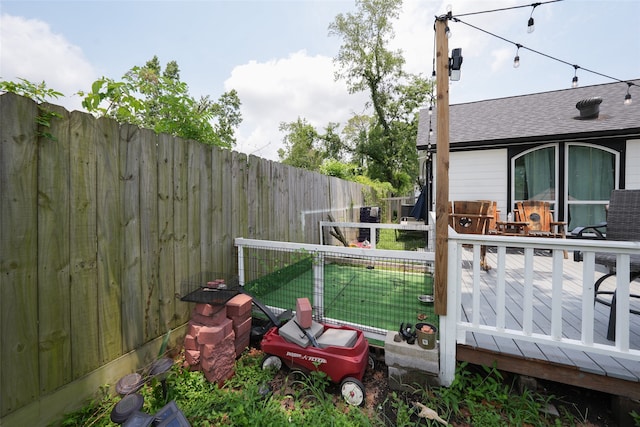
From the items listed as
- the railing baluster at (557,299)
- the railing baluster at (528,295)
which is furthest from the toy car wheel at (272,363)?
the railing baluster at (557,299)

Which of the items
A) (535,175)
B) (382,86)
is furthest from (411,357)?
(382,86)

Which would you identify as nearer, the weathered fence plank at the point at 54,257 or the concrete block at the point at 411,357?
the weathered fence plank at the point at 54,257

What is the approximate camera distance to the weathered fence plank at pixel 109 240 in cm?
190

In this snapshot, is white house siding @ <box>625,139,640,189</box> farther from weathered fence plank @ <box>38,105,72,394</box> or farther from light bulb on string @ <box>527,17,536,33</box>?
weathered fence plank @ <box>38,105,72,394</box>

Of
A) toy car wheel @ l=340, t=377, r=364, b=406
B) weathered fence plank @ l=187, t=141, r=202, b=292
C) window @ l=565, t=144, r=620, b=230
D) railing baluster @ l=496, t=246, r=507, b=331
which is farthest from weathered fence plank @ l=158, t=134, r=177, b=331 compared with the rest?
window @ l=565, t=144, r=620, b=230

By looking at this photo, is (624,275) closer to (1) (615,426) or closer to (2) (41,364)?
(1) (615,426)

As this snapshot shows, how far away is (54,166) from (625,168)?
331 inches

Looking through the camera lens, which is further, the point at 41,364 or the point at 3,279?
the point at 41,364

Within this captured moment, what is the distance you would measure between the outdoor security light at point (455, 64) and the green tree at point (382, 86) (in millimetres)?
15645

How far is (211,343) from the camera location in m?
2.10

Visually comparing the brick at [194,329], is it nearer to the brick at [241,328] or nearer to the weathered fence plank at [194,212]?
the brick at [241,328]

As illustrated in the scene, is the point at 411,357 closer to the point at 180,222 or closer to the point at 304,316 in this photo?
the point at 304,316

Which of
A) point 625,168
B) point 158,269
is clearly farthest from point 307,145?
point 158,269

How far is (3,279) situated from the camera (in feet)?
4.64
